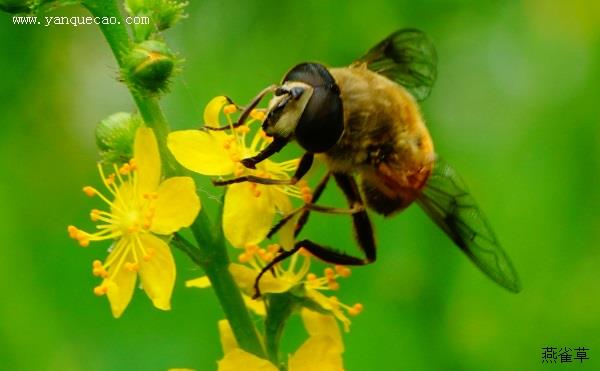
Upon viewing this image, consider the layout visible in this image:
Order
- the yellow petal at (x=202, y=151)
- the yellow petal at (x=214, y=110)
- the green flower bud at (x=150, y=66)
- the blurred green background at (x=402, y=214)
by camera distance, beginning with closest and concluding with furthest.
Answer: the green flower bud at (x=150, y=66)
the yellow petal at (x=202, y=151)
the yellow petal at (x=214, y=110)
the blurred green background at (x=402, y=214)

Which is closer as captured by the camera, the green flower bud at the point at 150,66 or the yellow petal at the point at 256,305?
the green flower bud at the point at 150,66

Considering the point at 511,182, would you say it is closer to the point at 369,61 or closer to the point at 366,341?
the point at 366,341

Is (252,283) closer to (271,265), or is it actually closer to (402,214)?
(271,265)

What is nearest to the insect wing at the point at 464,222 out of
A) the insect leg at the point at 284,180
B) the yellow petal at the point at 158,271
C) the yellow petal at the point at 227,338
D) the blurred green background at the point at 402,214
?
the insect leg at the point at 284,180

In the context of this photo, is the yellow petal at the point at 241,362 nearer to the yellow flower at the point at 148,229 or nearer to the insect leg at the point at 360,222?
the yellow flower at the point at 148,229

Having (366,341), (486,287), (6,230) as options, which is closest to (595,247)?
(486,287)

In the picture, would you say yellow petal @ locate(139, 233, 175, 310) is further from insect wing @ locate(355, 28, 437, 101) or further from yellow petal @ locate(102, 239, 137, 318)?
insect wing @ locate(355, 28, 437, 101)
